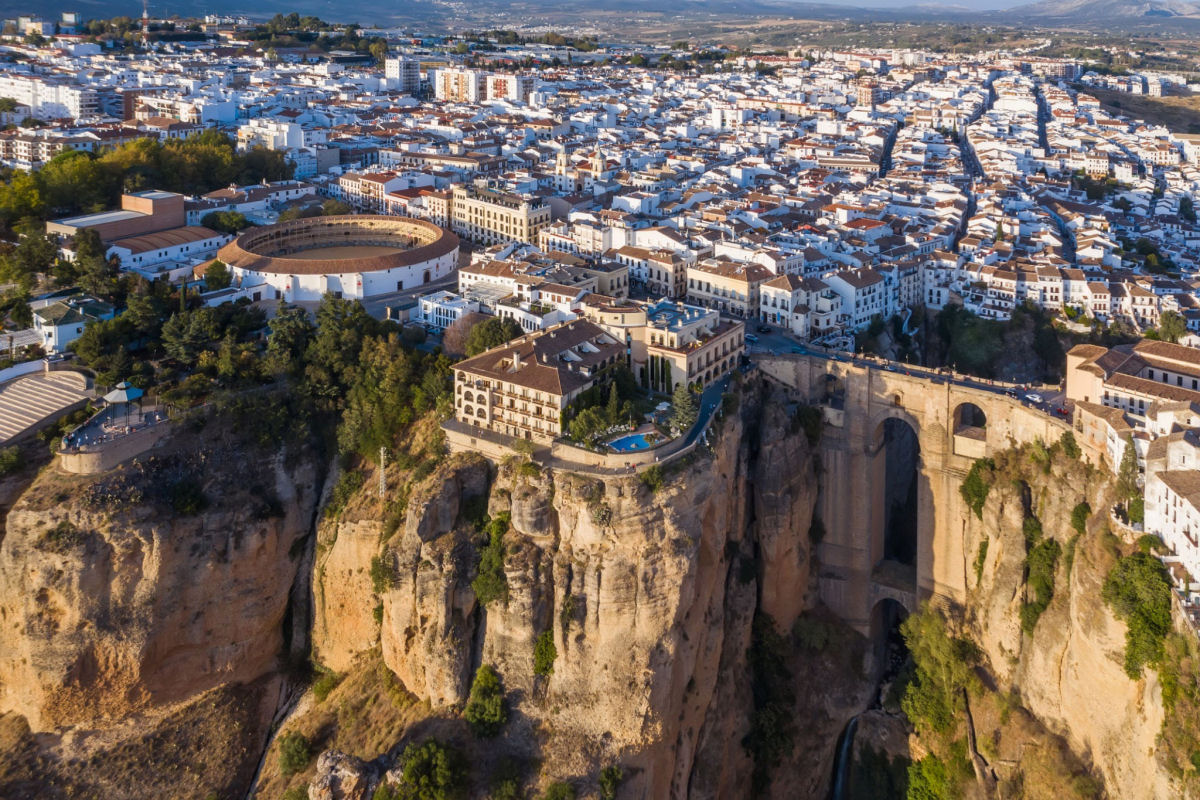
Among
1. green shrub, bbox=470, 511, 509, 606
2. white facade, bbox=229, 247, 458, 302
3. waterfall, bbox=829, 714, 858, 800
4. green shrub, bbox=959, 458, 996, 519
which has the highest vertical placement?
white facade, bbox=229, 247, 458, 302

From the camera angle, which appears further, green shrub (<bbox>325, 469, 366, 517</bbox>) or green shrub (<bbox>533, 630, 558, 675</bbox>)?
green shrub (<bbox>325, 469, 366, 517</bbox>)

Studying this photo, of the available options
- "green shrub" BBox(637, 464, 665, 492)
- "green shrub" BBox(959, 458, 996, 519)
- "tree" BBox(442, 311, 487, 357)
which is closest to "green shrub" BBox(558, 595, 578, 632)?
"green shrub" BBox(637, 464, 665, 492)

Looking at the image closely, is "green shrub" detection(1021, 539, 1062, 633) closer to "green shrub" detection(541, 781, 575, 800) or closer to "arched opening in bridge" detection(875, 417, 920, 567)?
"arched opening in bridge" detection(875, 417, 920, 567)

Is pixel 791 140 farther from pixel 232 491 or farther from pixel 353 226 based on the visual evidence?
pixel 232 491

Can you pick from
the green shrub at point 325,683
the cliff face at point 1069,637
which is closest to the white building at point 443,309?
Result: the green shrub at point 325,683

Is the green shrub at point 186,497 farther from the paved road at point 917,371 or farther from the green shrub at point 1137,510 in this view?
the green shrub at point 1137,510

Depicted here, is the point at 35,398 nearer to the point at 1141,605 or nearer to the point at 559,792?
the point at 559,792
